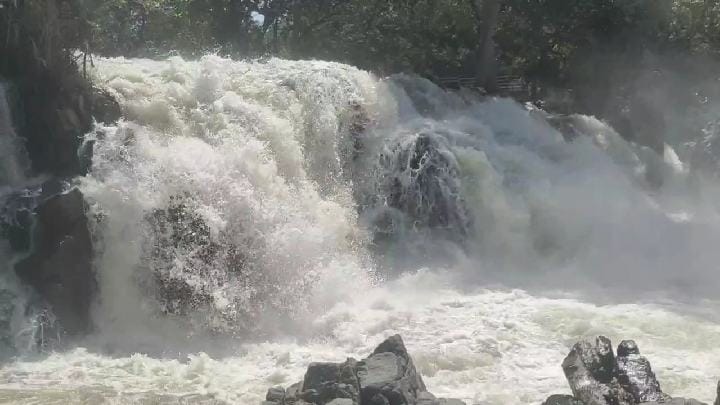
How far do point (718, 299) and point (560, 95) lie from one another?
959 centimetres

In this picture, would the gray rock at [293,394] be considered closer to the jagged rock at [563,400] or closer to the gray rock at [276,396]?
the gray rock at [276,396]

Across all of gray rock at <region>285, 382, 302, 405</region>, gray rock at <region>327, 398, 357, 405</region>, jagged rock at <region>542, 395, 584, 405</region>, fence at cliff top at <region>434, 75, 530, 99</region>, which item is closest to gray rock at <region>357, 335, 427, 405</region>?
gray rock at <region>327, 398, 357, 405</region>

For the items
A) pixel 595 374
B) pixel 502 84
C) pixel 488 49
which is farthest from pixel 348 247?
pixel 502 84

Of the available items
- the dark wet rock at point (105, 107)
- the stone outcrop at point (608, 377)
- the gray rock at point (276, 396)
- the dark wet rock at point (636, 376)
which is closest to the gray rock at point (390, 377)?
the gray rock at point (276, 396)

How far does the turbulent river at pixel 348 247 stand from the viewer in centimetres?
811

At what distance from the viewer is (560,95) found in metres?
19.0

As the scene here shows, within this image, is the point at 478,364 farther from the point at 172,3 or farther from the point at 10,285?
the point at 172,3

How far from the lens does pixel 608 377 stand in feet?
22.3

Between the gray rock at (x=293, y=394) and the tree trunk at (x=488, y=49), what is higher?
the tree trunk at (x=488, y=49)

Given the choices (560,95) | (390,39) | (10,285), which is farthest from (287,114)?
(560,95)

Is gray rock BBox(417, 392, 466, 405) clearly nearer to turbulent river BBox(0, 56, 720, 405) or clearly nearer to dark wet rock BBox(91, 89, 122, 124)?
turbulent river BBox(0, 56, 720, 405)

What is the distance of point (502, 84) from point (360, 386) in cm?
1456

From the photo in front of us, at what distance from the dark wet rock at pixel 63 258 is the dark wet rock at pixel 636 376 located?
19.2 ft

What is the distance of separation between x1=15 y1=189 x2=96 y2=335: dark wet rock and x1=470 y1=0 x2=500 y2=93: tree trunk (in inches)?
440
